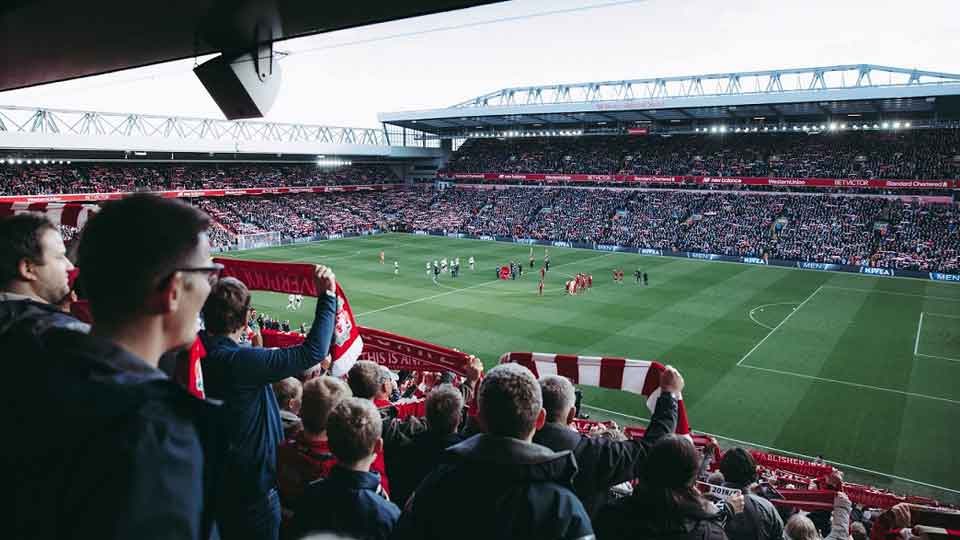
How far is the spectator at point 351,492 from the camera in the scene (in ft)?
9.09

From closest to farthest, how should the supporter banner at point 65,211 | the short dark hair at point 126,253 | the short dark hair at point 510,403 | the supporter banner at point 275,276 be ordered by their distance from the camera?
the short dark hair at point 126,253 < the short dark hair at point 510,403 < the supporter banner at point 275,276 < the supporter banner at point 65,211

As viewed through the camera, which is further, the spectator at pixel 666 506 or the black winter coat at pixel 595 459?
the black winter coat at pixel 595 459

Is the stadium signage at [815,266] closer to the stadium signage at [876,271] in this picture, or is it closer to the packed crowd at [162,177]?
the stadium signage at [876,271]

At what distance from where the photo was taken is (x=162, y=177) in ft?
202

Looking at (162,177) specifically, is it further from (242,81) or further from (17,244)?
(17,244)

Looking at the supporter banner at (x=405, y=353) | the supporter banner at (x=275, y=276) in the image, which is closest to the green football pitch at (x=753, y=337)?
the supporter banner at (x=405, y=353)

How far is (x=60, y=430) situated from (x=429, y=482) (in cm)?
152

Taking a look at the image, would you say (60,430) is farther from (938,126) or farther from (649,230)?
(938,126)

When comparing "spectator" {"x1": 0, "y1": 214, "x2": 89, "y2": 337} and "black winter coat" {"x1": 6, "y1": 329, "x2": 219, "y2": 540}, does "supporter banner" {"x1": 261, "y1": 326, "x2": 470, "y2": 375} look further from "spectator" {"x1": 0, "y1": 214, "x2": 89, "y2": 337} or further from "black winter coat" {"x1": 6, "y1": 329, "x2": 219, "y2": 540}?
"black winter coat" {"x1": 6, "y1": 329, "x2": 219, "y2": 540}

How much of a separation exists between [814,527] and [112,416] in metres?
5.59

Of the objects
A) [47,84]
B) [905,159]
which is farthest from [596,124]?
[47,84]

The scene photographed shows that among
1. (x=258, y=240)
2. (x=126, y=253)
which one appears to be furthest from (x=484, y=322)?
(x=258, y=240)

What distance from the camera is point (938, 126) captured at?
175 ft

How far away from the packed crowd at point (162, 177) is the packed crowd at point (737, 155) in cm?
1769
